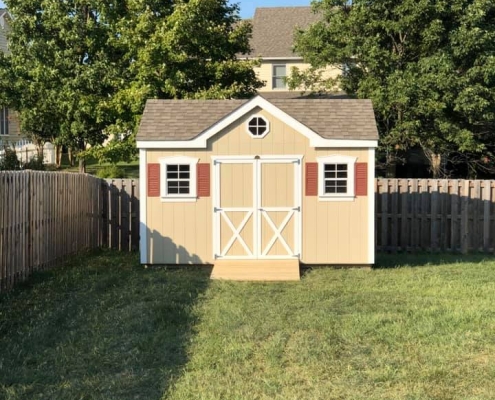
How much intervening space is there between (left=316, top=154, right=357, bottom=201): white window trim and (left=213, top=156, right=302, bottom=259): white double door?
0.40 m

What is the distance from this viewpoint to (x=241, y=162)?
34.3ft

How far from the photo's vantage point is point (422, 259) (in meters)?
11.8

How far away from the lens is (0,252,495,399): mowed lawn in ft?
14.7

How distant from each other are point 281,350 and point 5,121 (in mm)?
30820

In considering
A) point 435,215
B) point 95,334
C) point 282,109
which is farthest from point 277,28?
point 95,334

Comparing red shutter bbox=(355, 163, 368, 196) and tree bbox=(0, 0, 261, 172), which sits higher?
tree bbox=(0, 0, 261, 172)

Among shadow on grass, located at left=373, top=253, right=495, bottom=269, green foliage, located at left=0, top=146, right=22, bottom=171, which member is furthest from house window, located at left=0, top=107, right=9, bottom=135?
shadow on grass, located at left=373, top=253, right=495, bottom=269

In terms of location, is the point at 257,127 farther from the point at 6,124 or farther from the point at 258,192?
the point at 6,124

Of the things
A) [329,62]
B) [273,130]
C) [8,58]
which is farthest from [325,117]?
[8,58]

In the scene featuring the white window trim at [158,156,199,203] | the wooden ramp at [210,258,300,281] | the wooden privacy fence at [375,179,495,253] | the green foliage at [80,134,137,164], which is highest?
the green foliage at [80,134,137,164]

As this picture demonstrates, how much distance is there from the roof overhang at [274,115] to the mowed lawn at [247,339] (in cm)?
275

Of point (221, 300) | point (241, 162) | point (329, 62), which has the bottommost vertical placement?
point (221, 300)

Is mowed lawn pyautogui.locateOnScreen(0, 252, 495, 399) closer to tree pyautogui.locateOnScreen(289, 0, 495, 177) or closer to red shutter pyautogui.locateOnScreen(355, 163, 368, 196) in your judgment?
red shutter pyautogui.locateOnScreen(355, 163, 368, 196)

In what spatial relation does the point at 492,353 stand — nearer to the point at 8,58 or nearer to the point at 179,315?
the point at 179,315
